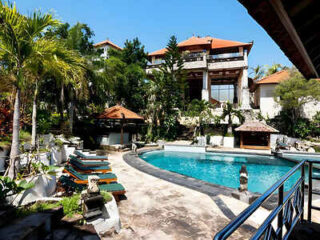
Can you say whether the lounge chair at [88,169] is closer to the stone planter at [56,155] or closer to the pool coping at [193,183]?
the pool coping at [193,183]

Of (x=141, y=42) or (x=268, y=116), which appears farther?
(x=141, y=42)

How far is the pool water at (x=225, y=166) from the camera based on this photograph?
27.9ft

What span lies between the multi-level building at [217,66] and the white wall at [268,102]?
2310mm

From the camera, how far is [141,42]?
23953mm

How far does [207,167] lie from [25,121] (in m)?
10.2

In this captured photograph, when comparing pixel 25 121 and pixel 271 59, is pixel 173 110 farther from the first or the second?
pixel 271 59

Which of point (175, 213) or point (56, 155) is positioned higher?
point (56, 155)

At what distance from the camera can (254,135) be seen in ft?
56.4

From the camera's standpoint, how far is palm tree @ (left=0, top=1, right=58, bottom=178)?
11.0 feet

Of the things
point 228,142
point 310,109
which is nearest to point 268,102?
point 310,109

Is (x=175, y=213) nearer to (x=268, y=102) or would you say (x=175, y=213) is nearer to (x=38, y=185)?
(x=38, y=185)

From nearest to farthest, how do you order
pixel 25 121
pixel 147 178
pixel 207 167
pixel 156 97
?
pixel 147 178 → pixel 25 121 → pixel 207 167 → pixel 156 97

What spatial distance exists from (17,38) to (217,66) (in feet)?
70.2

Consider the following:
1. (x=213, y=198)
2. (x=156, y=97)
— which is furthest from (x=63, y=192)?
(x=156, y=97)
